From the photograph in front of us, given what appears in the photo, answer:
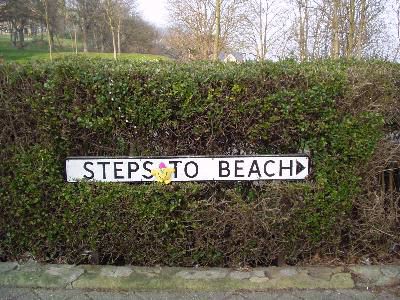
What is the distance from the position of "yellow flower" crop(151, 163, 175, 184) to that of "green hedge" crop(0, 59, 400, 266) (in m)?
0.07

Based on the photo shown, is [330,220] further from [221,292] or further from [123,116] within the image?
[123,116]

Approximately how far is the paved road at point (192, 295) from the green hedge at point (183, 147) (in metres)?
0.42

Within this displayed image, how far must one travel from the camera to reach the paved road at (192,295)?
2.69 metres

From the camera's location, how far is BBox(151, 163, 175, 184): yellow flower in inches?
116

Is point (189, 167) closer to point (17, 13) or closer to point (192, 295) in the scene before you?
point (192, 295)

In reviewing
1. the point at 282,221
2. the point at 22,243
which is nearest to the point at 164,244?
the point at 282,221

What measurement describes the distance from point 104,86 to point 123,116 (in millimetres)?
275

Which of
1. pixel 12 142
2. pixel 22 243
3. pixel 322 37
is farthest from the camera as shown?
pixel 322 37

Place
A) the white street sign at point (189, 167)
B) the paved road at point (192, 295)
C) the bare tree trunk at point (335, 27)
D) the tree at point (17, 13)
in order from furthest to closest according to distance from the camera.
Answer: the tree at point (17, 13)
the bare tree trunk at point (335, 27)
the white street sign at point (189, 167)
the paved road at point (192, 295)

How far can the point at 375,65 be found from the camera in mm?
3322

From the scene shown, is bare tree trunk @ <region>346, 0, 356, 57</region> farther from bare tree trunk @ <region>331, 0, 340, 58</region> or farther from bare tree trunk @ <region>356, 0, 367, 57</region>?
bare tree trunk @ <region>331, 0, 340, 58</region>

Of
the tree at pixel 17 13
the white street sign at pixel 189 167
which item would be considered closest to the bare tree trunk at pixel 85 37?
the tree at pixel 17 13

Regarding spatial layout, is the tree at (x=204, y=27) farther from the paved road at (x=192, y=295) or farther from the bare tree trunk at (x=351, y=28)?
the paved road at (x=192, y=295)

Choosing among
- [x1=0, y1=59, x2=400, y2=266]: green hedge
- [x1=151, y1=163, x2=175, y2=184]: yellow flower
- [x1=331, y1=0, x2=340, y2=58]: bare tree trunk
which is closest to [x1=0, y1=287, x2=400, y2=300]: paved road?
[x1=0, y1=59, x2=400, y2=266]: green hedge
